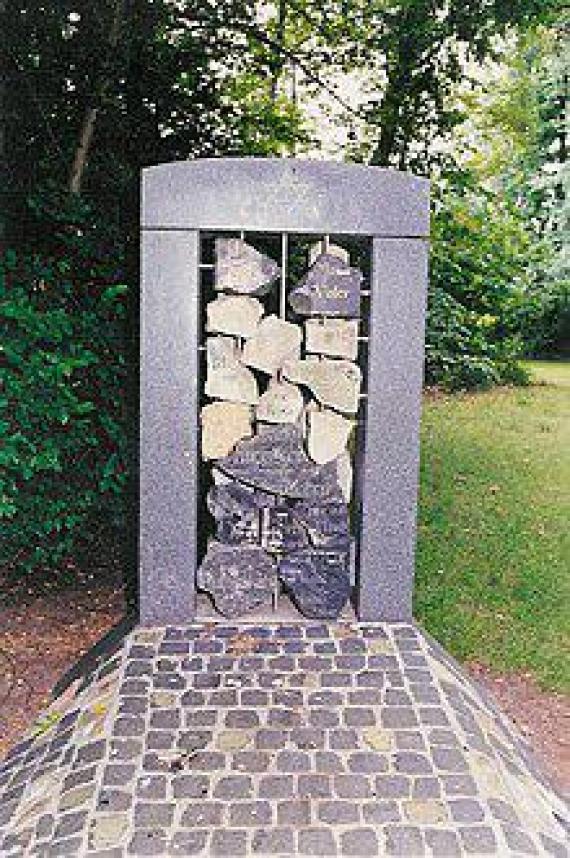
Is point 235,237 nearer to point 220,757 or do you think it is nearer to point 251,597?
point 251,597

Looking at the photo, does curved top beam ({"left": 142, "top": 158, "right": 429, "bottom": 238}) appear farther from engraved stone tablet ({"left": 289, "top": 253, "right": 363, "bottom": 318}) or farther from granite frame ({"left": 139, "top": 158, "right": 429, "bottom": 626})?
engraved stone tablet ({"left": 289, "top": 253, "right": 363, "bottom": 318})

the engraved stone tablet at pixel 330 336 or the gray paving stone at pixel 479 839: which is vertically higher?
the engraved stone tablet at pixel 330 336

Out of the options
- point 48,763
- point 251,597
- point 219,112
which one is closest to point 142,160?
point 219,112

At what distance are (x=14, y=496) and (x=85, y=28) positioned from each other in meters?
3.08

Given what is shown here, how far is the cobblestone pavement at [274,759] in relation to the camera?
97.3 inches

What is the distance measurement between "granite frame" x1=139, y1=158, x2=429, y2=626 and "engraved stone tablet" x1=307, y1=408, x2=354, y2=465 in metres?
0.09

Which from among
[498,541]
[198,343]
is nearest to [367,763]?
[198,343]

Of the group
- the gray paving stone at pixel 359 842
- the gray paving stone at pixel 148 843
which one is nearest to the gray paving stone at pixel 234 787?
the gray paving stone at pixel 148 843

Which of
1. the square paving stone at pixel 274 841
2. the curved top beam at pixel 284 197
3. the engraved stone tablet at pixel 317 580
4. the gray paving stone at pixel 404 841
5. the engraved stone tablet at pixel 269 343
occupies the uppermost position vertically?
the curved top beam at pixel 284 197

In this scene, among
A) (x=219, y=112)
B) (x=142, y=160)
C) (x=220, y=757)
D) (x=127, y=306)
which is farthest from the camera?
(x=219, y=112)

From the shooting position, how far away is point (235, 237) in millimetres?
3826

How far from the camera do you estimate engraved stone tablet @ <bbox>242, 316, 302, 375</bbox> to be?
3.70 m

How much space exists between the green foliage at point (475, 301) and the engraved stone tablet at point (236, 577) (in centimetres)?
829

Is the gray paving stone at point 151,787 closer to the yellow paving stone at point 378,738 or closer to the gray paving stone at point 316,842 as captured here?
the gray paving stone at point 316,842
